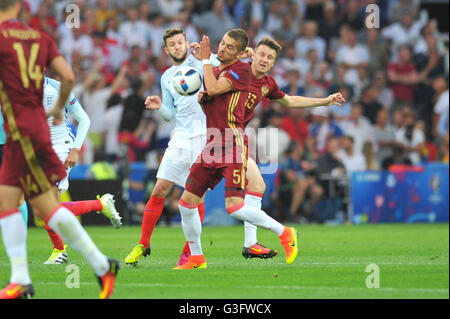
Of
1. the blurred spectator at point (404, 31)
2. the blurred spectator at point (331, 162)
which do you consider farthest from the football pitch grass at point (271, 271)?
the blurred spectator at point (404, 31)

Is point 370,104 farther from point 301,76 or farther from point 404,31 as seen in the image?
point 404,31

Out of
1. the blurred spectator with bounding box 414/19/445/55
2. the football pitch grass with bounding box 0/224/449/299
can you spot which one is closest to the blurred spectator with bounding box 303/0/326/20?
the blurred spectator with bounding box 414/19/445/55

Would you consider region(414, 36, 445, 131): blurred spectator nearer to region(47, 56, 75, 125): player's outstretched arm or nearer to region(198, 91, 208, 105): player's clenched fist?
region(198, 91, 208, 105): player's clenched fist

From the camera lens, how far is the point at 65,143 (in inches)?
417

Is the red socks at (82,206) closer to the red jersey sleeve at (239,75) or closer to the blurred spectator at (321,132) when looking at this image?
the red jersey sleeve at (239,75)

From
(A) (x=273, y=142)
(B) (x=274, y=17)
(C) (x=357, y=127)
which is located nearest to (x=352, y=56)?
(B) (x=274, y=17)

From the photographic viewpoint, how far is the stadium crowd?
64.2 ft

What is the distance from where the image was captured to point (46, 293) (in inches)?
295

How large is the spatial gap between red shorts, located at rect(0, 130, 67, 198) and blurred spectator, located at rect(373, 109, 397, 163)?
13952 millimetres

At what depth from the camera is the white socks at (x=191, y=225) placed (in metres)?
9.22

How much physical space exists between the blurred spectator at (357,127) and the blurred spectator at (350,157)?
520 mm

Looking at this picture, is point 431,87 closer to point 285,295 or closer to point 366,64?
point 366,64

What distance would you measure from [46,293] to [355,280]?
2.81 metres

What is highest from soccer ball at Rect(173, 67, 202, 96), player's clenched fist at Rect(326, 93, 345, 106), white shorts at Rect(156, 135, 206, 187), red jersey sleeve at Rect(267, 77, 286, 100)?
soccer ball at Rect(173, 67, 202, 96)
